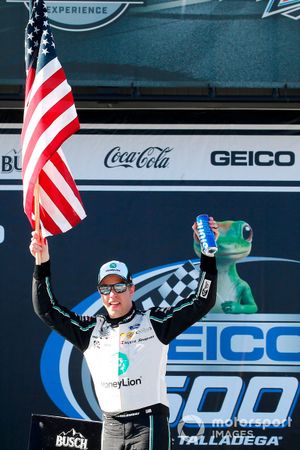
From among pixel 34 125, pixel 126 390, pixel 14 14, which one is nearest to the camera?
pixel 126 390

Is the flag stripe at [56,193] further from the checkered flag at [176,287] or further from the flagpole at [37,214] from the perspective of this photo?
the checkered flag at [176,287]

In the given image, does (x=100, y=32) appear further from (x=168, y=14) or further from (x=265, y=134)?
(x=265, y=134)

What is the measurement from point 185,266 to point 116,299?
86.0 inches

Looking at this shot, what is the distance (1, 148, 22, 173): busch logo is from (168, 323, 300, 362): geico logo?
5.69ft

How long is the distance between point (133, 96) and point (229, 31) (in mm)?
815

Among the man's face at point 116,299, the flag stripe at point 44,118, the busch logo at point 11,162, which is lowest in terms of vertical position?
the man's face at point 116,299

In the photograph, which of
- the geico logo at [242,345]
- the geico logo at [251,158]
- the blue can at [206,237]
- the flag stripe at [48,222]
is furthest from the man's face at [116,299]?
the geico logo at [251,158]

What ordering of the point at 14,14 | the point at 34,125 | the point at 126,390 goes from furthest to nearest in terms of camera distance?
the point at 14,14 → the point at 34,125 → the point at 126,390

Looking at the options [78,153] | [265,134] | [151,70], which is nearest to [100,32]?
[151,70]

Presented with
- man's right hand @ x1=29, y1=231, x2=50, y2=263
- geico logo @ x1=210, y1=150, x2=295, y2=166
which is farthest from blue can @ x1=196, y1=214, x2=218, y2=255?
geico logo @ x1=210, y1=150, x2=295, y2=166

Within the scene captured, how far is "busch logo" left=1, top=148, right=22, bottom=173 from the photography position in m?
6.57

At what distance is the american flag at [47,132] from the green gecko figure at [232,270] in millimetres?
1908

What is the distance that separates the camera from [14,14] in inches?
246

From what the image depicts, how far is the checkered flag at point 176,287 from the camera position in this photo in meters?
6.52
